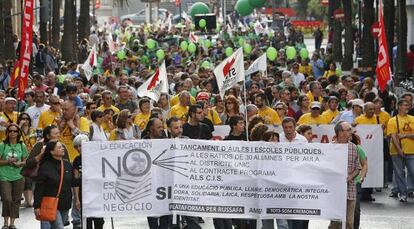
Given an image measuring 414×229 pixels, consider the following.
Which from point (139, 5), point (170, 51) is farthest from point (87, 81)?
point (139, 5)

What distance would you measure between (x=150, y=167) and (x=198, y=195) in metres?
0.56

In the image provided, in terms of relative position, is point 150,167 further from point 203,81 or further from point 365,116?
point 203,81

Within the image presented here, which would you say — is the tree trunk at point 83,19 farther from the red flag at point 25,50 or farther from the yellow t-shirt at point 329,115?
the yellow t-shirt at point 329,115

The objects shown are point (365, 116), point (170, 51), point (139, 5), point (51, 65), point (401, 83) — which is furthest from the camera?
point (139, 5)

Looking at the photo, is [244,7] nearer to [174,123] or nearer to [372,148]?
[372,148]

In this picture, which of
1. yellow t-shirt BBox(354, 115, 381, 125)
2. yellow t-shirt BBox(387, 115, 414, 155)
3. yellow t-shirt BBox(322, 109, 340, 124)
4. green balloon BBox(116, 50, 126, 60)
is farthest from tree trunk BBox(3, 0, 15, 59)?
yellow t-shirt BBox(387, 115, 414, 155)

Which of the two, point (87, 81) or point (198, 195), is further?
point (87, 81)

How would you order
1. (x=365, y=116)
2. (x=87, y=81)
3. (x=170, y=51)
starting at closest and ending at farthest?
(x=365, y=116), (x=87, y=81), (x=170, y=51)

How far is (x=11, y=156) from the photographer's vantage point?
18.0m

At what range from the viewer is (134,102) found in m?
23.7

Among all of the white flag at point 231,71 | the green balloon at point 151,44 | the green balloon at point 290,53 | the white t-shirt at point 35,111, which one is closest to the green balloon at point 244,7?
the green balloon at point 151,44

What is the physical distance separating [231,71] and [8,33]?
17.9m

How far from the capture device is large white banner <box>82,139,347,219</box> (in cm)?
1466

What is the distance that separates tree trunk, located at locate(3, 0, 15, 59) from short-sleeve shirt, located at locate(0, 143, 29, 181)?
19.0 m
